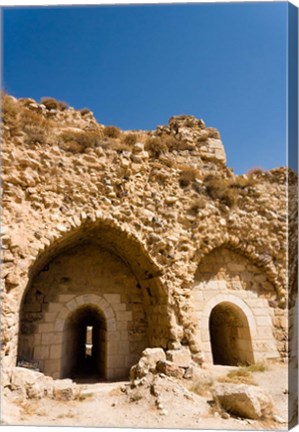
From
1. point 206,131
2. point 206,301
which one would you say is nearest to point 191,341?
point 206,301

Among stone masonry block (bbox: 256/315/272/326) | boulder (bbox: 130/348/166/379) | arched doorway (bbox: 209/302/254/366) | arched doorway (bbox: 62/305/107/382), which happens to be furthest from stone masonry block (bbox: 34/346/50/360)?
stone masonry block (bbox: 256/315/272/326)

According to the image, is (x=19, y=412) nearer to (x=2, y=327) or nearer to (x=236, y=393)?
(x=2, y=327)

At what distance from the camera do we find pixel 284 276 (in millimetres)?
7891

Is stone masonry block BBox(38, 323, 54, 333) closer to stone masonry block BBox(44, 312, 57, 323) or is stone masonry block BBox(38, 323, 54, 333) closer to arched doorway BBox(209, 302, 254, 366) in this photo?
stone masonry block BBox(44, 312, 57, 323)

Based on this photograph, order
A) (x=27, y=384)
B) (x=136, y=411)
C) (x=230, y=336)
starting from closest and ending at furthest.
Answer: (x=136, y=411) → (x=27, y=384) → (x=230, y=336)

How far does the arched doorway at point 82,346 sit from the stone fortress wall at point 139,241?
0.07 meters

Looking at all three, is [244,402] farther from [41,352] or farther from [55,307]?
[55,307]

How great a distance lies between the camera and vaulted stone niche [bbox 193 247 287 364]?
736cm

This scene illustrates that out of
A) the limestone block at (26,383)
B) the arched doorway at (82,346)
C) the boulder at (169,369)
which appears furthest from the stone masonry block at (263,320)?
the limestone block at (26,383)

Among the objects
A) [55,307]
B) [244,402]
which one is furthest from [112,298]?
[244,402]

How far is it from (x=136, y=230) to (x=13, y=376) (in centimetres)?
316

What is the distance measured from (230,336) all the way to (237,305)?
93cm

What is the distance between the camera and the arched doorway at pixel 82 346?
24.7ft

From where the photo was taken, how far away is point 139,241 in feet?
22.0
